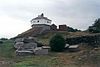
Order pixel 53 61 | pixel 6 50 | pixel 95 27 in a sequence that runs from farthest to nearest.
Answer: pixel 95 27 < pixel 6 50 < pixel 53 61

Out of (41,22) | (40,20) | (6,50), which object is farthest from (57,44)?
(40,20)

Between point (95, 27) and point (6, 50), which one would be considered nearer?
point (6, 50)

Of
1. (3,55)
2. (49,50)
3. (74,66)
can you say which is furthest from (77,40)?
(74,66)

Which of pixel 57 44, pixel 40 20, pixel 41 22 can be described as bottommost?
pixel 57 44

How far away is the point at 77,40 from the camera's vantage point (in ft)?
163

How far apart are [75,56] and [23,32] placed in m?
26.4

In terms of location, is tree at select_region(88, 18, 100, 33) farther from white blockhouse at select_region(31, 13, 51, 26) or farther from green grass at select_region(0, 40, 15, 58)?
green grass at select_region(0, 40, 15, 58)

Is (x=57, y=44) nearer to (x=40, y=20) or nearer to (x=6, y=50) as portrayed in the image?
(x=6, y=50)

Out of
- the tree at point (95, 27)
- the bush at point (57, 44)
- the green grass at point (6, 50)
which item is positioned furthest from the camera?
the tree at point (95, 27)

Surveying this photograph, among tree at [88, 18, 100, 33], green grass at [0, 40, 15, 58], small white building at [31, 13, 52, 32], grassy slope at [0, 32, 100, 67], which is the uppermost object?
small white building at [31, 13, 52, 32]

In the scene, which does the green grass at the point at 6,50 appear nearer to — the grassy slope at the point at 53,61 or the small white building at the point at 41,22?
the grassy slope at the point at 53,61

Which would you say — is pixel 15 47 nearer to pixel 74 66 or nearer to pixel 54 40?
pixel 54 40

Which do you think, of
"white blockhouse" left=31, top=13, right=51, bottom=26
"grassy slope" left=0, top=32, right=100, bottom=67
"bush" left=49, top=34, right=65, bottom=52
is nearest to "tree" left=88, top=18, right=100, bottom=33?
"white blockhouse" left=31, top=13, right=51, bottom=26

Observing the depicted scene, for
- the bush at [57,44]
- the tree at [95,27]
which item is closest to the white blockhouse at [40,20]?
the tree at [95,27]
